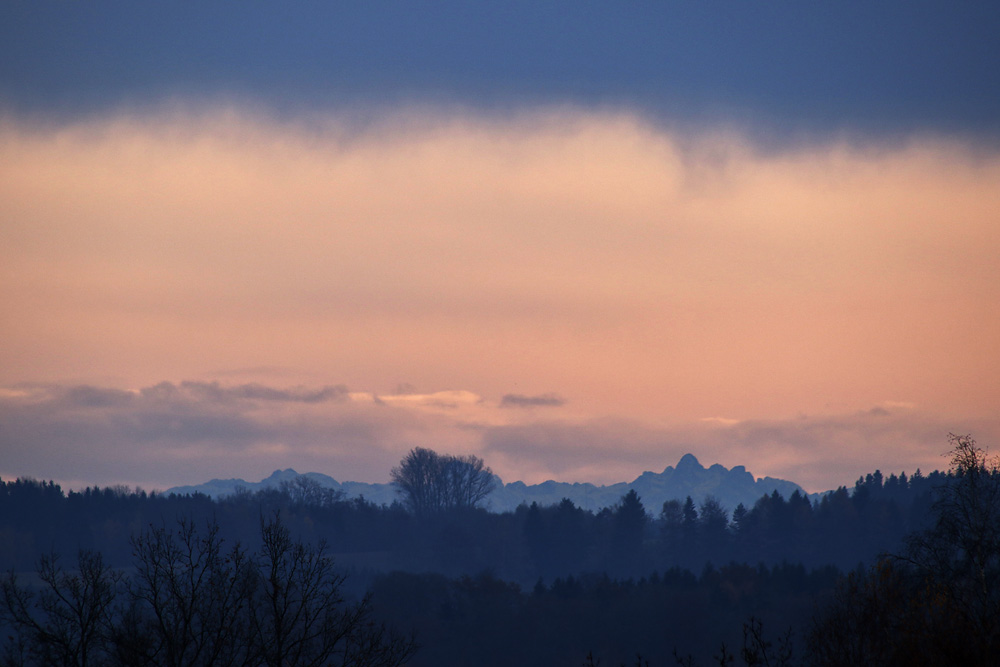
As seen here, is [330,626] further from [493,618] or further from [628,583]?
[628,583]

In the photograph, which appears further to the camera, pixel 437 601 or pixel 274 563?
pixel 437 601

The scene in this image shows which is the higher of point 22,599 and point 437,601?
point 22,599

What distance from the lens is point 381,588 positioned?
487 feet

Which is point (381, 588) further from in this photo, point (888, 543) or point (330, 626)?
point (330, 626)

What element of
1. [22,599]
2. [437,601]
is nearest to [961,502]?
[22,599]

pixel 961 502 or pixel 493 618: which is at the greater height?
pixel 961 502

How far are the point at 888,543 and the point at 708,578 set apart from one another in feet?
190

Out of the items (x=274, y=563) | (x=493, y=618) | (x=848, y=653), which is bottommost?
(x=493, y=618)

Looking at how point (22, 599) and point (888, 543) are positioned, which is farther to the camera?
point (888, 543)

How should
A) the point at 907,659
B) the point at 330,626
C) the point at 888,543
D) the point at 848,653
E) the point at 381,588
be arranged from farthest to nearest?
the point at 888,543
the point at 381,588
the point at 330,626
the point at 848,653
the point at 907,659

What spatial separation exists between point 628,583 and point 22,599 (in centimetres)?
12740

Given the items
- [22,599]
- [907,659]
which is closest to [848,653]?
[907,659]

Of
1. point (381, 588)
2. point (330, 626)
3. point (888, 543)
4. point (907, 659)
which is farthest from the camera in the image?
point (888, 543)

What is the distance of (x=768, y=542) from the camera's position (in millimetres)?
196500
